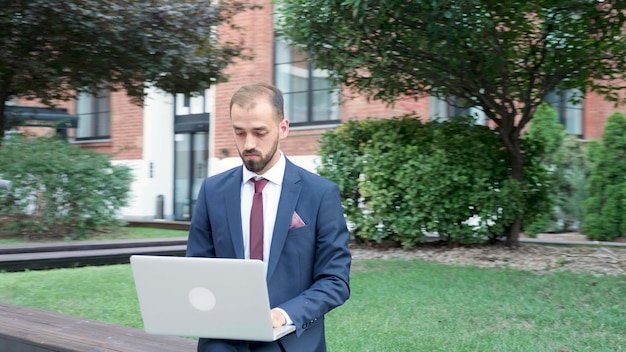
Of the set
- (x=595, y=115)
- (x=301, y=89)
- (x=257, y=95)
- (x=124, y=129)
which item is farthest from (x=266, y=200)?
(x=124, y=129)

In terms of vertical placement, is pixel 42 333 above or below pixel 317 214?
below

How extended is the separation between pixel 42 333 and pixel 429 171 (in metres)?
6.50

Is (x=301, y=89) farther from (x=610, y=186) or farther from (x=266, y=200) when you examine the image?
(x=266, y=200)

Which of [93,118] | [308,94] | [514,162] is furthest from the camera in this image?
[93,118]

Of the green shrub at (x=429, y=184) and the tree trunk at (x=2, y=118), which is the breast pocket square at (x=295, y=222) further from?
the tree trunk at (x=2, y=118)

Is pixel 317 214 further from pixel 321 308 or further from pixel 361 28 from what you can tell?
pixel 361 28

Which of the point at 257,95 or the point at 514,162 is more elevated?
the point at 257,95

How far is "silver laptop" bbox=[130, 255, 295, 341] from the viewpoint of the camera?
224 cm

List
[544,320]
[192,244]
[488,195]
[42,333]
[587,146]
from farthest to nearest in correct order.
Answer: [587,146], [488,195], [544,320], [42,333], [192,244]

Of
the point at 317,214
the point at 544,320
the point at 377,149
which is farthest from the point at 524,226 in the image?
the point at 317,214

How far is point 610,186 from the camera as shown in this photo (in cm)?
1332

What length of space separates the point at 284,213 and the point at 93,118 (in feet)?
61.5

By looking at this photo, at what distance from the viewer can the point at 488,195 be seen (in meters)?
9.96

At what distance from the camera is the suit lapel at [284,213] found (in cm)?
253
